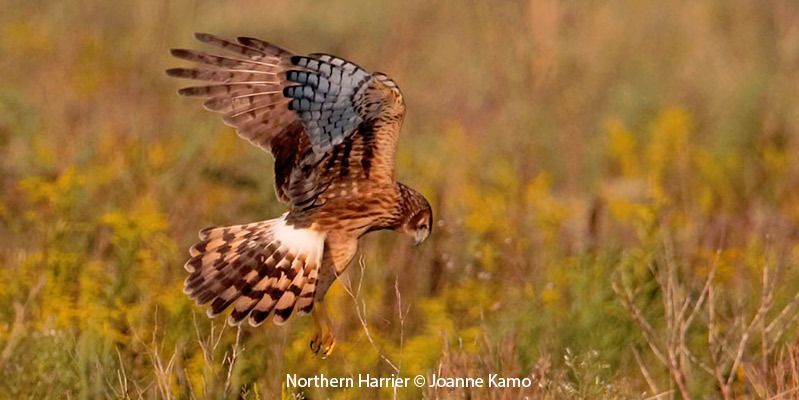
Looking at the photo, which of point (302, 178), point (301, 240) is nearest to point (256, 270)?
point (301, 240)

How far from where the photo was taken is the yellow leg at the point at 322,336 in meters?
6.25

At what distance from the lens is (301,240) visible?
6371 millimetres

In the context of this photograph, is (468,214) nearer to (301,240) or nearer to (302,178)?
(302,178)

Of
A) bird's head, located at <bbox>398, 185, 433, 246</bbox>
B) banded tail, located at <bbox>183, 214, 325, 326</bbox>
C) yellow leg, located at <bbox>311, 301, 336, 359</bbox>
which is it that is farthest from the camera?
bird's head, located at <bbox>398, 185, 433, 246</bbox>

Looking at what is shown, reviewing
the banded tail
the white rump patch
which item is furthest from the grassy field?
the white rump patch

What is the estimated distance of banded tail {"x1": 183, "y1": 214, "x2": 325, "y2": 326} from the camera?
600cm

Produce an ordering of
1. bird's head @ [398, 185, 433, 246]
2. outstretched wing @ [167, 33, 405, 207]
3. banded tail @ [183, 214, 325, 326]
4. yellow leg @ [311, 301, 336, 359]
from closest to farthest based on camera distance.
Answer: outstretched wing @ [167, 33, 405, 207] → banded tail @ [183, 214, 325, 326] → yellow leg @ [311, 301, 336, 359] → bird's head @ [398, 185, 433, 246]

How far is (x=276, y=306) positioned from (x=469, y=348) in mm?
801

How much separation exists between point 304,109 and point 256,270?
2.42 ft

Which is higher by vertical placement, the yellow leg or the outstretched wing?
the outstretched wing

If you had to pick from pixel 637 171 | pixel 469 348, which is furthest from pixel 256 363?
pixel 637 171

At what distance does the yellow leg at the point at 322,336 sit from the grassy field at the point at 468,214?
0.05 meters

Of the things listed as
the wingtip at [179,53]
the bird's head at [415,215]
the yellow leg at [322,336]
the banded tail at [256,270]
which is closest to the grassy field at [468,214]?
the yellow leg at [322,336]

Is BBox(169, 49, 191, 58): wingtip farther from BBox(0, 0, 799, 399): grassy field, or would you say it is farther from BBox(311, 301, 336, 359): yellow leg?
BBox(311, 301, 336, 359): yellow leg
